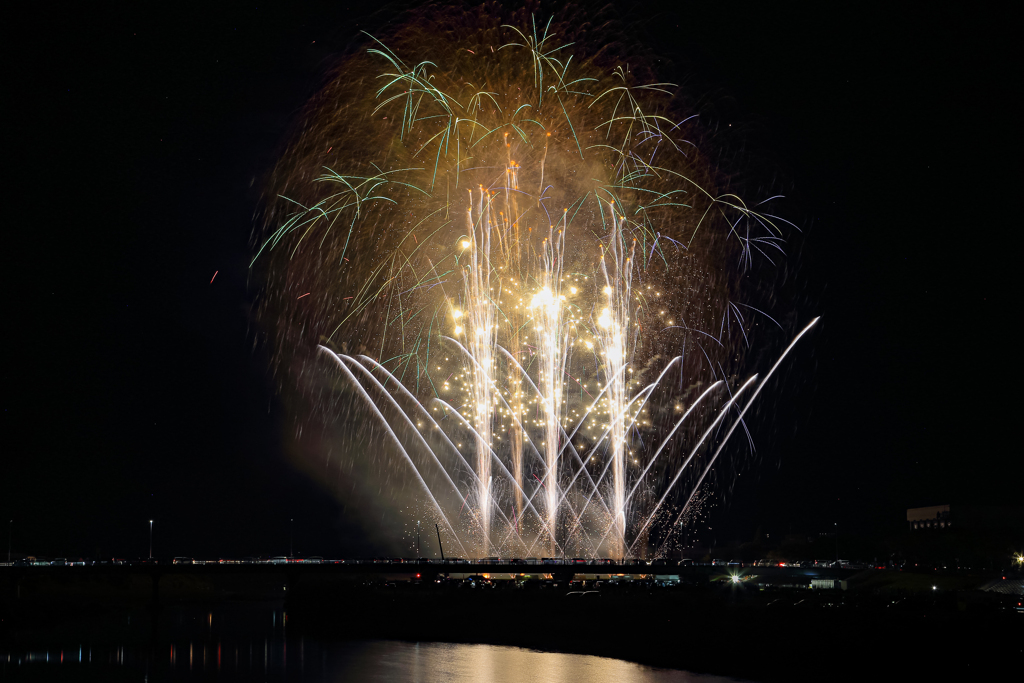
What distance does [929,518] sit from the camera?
157 metres

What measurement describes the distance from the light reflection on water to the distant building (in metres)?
103

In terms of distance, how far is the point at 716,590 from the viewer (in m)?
78.5

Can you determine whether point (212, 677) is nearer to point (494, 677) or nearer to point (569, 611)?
point (494, 677)

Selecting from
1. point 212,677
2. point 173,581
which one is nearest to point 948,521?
point 212,677

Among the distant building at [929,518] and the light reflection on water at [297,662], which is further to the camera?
the distant building at [929,518]

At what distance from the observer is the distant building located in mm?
150000

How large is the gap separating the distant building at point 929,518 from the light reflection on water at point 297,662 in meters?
103

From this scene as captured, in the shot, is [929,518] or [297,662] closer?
[297,662]

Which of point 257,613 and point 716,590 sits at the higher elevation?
point 716,590

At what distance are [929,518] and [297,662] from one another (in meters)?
124

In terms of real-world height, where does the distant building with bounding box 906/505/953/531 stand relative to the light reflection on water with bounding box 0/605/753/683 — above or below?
above

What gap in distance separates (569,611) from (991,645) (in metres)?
36.8

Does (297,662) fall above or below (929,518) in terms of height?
below

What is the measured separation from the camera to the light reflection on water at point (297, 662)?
5922cm
